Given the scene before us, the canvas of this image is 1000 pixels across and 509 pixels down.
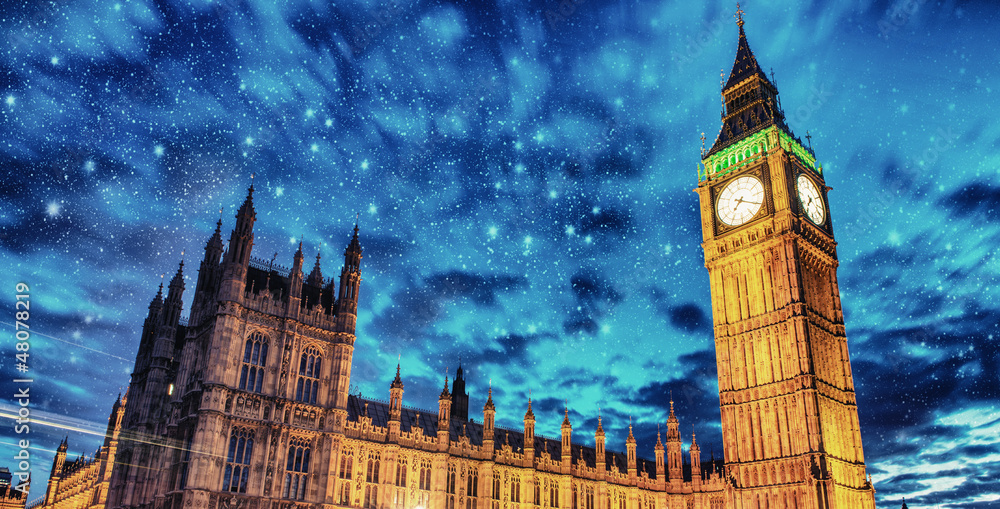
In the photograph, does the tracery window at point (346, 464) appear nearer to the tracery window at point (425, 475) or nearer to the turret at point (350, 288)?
the tracery window at point (425, 475)

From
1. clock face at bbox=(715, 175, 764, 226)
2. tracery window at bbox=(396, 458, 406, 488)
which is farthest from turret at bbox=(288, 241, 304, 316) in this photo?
clock face at bbox=(715, 175, 764, 226)

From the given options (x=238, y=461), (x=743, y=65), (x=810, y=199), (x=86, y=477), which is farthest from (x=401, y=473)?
(x=743, y=65)

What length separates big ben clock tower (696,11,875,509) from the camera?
200 ft

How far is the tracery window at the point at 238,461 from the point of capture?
44.2m

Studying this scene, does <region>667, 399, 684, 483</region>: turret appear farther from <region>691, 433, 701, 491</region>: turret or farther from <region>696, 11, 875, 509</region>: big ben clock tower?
<region>696, 11, 875, 509</region>: big ben clock tower

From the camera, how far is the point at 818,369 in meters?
63.8

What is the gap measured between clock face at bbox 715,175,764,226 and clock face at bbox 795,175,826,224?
13.1 ft

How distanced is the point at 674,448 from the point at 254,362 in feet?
152

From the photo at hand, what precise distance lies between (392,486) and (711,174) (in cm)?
4872

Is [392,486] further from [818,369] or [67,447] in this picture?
[67,447]

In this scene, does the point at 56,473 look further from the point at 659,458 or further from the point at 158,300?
the point at 659,458

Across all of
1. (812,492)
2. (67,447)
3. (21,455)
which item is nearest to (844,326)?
(812,492)

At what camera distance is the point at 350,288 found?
53.4 m

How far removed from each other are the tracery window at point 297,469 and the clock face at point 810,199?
2088 inches
